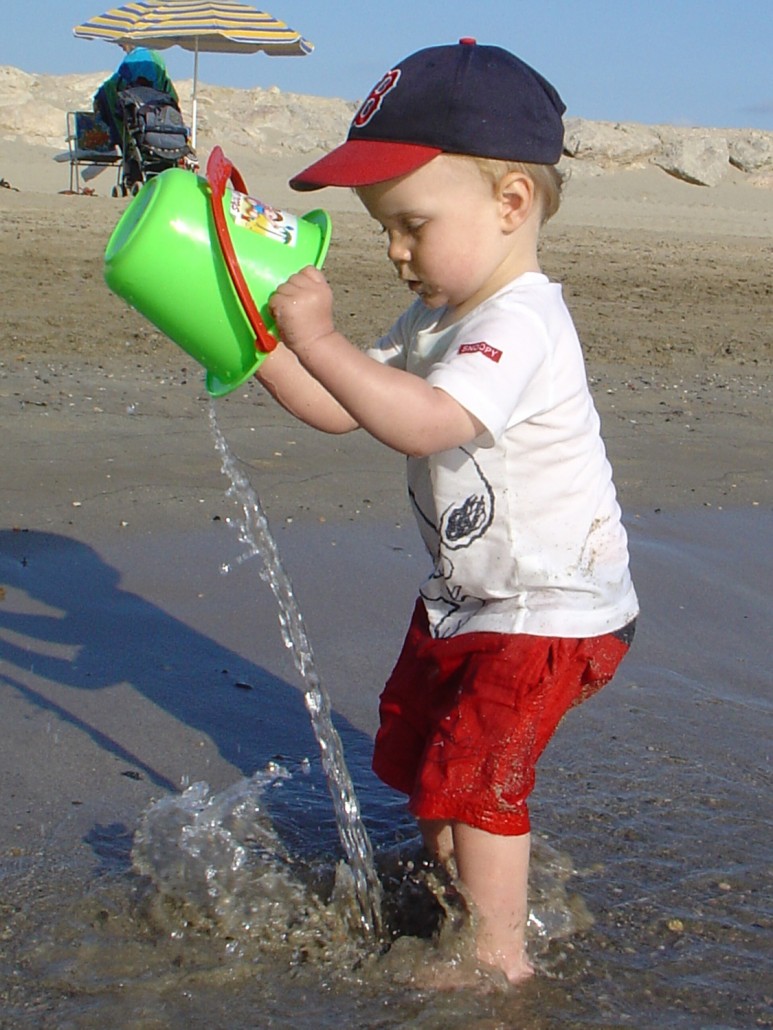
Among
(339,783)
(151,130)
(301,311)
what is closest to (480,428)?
(301,311)

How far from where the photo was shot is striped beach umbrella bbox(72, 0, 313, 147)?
1347cm

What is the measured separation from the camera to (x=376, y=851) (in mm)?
2756

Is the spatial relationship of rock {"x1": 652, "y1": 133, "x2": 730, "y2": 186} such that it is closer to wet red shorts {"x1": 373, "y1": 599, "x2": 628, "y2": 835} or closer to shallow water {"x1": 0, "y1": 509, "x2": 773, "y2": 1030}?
shallow water {"x1": 0, "y1": 509, "x2": 773, "y2": 1030}

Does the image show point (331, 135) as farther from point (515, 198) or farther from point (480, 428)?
point (480, 428)

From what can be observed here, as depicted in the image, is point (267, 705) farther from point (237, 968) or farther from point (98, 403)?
point (98, 403)

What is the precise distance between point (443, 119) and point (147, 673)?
172 centimetres

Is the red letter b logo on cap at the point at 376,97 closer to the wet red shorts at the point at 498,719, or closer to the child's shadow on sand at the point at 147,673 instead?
the wet red shorts at the point at 498,719

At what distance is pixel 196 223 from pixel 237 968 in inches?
49.1

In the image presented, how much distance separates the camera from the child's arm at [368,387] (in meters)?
1.96

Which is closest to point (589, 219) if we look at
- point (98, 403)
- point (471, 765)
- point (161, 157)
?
point (161, 157)

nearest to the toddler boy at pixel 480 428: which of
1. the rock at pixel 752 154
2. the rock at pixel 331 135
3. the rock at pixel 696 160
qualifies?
the rock at pixel 331 135

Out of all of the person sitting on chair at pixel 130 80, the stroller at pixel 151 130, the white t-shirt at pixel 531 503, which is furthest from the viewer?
the person sitting on chair at pixel 130 80

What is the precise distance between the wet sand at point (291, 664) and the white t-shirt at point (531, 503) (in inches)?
25.9

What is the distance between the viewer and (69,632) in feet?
11.4
